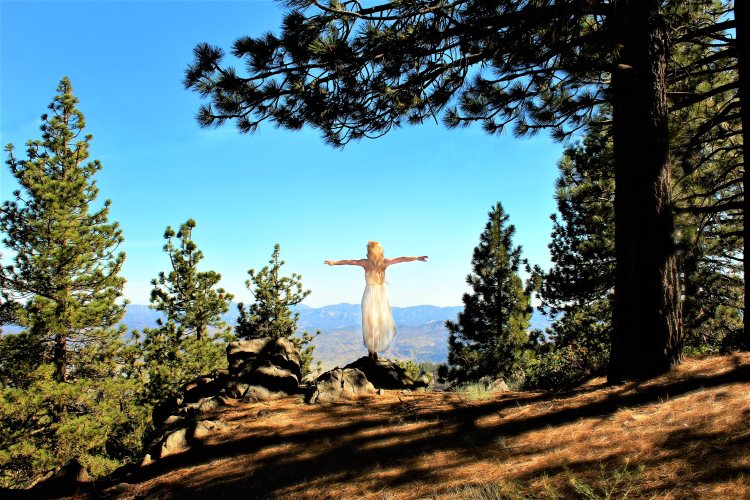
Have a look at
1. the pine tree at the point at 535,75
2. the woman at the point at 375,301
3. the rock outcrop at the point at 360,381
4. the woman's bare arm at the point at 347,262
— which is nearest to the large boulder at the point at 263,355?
the rock outcrop at the point at 360,381

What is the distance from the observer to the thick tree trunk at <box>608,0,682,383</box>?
589 centimetres

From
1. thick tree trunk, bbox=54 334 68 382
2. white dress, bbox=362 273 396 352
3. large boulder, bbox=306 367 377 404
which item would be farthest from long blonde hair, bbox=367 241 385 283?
thick tree trunk, bbox=54 334 68 382

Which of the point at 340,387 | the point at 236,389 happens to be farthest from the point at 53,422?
the point at 340,387

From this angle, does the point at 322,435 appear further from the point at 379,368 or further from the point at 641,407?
the point at 641,407

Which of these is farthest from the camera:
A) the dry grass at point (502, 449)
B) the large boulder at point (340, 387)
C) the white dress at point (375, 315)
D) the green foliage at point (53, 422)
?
the green foliage at point (53, 422)

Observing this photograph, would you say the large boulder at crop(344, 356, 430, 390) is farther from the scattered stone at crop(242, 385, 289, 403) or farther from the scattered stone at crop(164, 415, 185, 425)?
the scattered stone at crop(164, 415, 185, 425)

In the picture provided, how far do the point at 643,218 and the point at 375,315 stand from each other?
17.3ft

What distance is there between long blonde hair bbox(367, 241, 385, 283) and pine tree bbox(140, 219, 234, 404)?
15869 millimetres

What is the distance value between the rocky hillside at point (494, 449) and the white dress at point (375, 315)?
223 cm

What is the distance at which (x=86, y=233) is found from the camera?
18.5m

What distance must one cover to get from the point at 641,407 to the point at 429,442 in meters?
2.51

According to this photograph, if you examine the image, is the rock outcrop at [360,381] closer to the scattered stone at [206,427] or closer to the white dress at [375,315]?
the white dress at [375,315]

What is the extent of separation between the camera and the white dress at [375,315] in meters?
9.02

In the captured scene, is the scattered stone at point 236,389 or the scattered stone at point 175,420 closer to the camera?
the scattered stone at point 175,420
